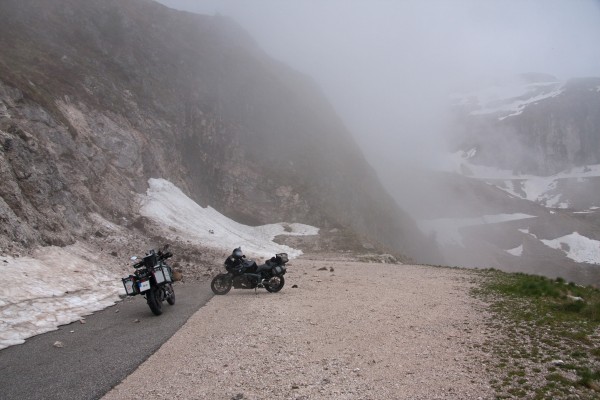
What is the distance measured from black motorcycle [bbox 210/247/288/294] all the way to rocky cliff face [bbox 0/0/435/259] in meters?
8.36

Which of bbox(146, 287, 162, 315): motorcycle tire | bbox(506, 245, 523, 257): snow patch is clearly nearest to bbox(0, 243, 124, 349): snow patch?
bbox(146, 287, 162, 315): motorcycle tire

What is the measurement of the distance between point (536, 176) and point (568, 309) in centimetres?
19768

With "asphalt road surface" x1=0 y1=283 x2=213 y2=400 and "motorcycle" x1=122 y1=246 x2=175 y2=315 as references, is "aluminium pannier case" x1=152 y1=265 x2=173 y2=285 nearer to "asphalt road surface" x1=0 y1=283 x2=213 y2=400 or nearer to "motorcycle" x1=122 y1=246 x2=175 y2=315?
"motorcycle" x1=122 y1=246 x2=175 y2=315

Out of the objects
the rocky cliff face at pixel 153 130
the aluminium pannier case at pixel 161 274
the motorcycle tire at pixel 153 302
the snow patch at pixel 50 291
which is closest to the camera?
the snow patch at pixel 50 291

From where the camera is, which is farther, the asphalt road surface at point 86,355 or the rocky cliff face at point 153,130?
the rocky cliff face at point 153,130

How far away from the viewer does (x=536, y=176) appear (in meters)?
182

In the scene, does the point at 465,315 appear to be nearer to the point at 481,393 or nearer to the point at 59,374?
the point at 481,393

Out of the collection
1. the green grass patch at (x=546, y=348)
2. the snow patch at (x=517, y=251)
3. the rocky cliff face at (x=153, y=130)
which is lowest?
the snow patch at (x=517, y=251)

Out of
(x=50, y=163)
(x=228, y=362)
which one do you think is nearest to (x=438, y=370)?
(x=228, y=362)

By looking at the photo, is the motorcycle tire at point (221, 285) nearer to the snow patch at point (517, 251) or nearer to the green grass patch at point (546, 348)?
the green grass patch at point (546, 348)

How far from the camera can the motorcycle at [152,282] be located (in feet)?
41.6

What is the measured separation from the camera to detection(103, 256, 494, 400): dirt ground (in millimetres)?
6738

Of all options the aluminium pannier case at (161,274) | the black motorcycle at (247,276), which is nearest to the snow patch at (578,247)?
the black motorcycle at (247,276)

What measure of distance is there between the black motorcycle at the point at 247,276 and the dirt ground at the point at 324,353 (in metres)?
2.03
